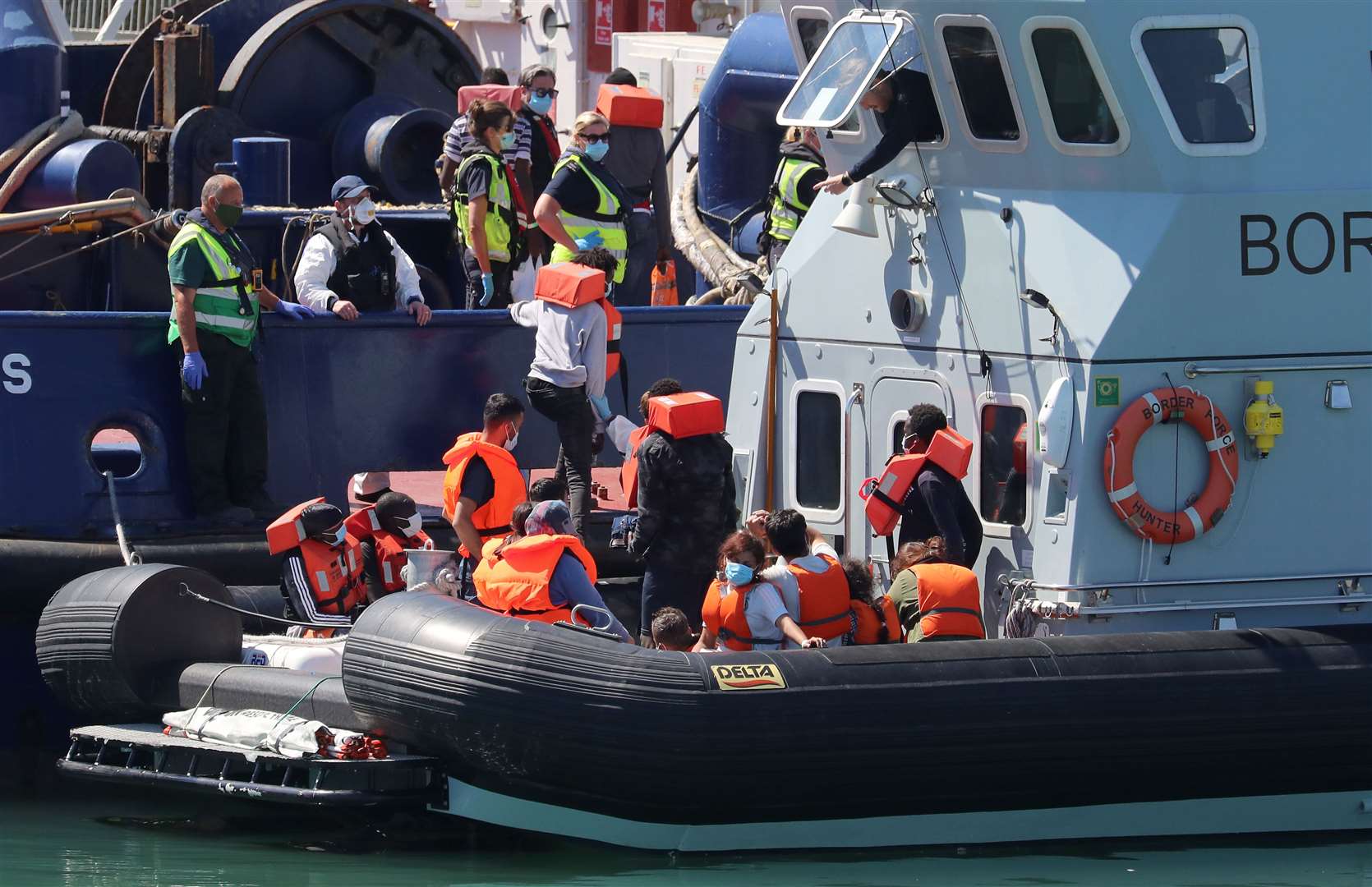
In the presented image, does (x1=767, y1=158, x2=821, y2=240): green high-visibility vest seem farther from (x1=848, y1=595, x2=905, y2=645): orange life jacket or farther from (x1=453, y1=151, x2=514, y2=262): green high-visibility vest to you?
(x1=848, y1=595, x2=905, y2=645): orange life jacket

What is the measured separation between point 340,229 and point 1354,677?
453cm

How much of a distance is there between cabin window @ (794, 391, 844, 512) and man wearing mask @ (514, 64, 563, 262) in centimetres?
232

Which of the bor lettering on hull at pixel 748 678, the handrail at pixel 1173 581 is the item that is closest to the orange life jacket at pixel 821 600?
the bor lettering on hull at pixel 748 678

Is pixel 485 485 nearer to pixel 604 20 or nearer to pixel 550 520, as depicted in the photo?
pixel 550 520

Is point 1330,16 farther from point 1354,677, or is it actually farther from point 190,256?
point 190,256

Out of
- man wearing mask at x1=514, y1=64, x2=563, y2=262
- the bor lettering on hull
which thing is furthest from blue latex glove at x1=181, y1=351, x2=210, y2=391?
the bor lettering on hull

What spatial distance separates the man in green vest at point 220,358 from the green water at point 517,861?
1654mm

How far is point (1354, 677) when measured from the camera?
282 inches

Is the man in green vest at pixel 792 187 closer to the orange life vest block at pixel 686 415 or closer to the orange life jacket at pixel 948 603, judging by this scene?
the orange life vest block at pixel 686 415

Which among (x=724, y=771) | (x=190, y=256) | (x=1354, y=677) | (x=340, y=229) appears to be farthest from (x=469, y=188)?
(x=1354, y=677)

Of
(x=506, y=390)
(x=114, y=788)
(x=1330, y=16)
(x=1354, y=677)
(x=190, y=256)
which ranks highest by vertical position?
(x=1330, y=16)

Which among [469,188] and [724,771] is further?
[469,188]

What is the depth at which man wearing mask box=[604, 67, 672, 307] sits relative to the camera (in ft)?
38.4

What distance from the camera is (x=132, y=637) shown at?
7.63 meters
